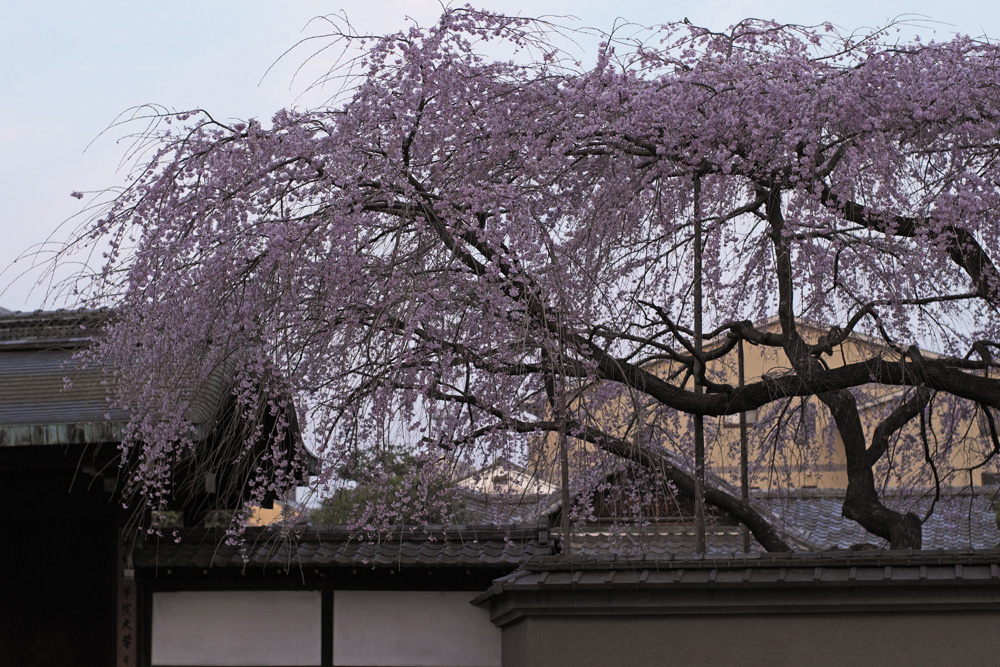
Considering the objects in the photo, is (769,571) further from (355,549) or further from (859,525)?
(859,525)

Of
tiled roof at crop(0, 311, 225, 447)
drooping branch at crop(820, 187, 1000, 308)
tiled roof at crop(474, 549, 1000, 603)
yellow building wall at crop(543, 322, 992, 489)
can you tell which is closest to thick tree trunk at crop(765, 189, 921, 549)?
yellow building wall at crop(543, 322, 992, 489)

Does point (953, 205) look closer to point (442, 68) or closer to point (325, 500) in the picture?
point (442, 68)

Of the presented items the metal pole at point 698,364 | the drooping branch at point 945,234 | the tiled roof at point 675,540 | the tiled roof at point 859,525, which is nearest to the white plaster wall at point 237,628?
the metal pole at point 698,364

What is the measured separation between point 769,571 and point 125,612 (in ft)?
14.8

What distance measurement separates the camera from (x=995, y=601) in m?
5.48

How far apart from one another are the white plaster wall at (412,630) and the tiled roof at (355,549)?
36 centimetres

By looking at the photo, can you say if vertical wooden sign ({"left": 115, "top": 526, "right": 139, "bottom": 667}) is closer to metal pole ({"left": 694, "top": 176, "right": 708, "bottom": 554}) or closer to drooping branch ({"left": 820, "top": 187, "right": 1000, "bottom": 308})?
metal pole ({"left": 694, "top": 176, "right": 708, "bottom": 554})

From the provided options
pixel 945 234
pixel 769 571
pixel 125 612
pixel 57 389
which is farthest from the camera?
pixel 57 389

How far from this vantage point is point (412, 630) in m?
7.41

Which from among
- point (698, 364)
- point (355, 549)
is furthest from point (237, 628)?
point (698, 364)

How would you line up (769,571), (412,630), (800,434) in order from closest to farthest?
1. (769,571)
2. (412,630)
3. (800,434)

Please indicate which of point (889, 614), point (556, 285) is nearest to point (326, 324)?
point (556, 285)

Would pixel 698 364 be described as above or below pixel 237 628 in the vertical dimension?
above

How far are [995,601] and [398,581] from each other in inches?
150
